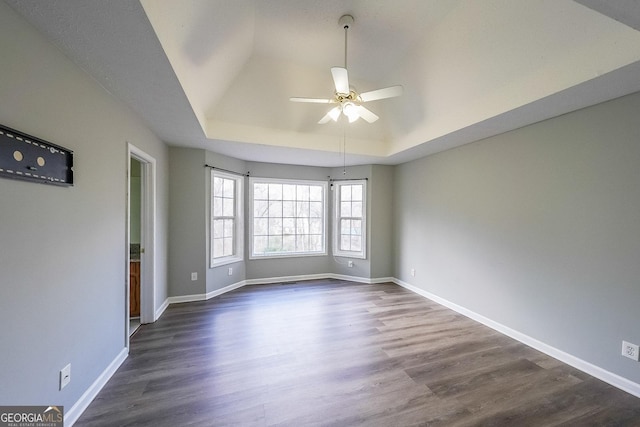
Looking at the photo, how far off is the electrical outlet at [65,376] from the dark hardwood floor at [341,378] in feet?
1.00

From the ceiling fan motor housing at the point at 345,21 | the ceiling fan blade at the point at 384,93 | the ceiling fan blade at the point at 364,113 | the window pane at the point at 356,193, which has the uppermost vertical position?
the ceiling fan motor housing at the point at 345,21

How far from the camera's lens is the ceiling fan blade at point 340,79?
2008 mm

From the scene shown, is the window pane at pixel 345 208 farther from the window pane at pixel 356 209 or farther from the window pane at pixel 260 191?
the window pane at pixel 260 191

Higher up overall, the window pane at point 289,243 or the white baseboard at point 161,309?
the window pane at point 289,243

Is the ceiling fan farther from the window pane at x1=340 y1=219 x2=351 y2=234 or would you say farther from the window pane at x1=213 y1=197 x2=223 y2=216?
the window pane at x1=340 y1=219 x2=351 y2=234

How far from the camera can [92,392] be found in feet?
5.90

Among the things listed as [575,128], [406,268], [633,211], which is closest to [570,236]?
[633,211]

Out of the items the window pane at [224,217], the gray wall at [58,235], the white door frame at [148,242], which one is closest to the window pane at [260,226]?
the window pane at [224,217]

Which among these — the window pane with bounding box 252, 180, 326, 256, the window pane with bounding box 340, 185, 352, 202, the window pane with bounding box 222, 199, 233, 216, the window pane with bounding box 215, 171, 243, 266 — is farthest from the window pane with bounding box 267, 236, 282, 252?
the window pane with bounding box 340, 185, 352, 202

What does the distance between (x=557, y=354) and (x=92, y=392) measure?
4126mm

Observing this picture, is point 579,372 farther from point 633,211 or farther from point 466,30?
point 466,30

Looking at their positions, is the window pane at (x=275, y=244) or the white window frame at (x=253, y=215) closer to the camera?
the white window frame at (x=253, y=215)

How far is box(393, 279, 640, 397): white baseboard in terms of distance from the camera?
1976 millimetres

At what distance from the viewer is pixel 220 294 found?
13.3 feet
